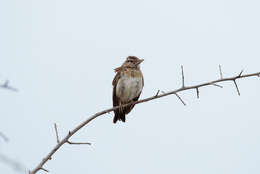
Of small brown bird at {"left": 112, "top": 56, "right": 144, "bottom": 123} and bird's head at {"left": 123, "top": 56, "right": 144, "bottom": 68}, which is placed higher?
bird's head at {"left": 123, "top": 56, "right": 144, "bottom": 68}

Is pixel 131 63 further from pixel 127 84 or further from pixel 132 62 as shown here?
pixel 127 84

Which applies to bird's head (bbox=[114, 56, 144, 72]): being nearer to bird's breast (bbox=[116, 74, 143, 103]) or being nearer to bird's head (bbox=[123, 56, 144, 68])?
bird's head (bbox=[123, 56, 144, 68])

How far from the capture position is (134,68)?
925 centimetres

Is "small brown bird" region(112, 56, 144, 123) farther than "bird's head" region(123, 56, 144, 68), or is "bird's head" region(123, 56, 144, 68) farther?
"bird's head" region(123, 56, 144, 68)

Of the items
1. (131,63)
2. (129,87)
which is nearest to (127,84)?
(129,87)

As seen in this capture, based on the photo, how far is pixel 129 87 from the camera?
8.95m

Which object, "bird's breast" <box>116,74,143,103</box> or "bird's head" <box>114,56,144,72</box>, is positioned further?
"bird's head" <box>114,56,144,72</box>

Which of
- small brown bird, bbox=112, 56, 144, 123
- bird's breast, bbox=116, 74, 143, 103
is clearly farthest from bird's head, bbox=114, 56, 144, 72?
bird's breast, bbox=116, 74, 143, 103

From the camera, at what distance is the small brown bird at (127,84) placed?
8.98 meters

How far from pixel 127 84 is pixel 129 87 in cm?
8

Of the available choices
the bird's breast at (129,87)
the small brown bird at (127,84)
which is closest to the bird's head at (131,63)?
the small brown bird at (127,84)

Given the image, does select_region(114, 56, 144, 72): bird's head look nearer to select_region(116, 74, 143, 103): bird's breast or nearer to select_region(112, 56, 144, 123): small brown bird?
select_region(112, 56, 144, 123): small brown bird

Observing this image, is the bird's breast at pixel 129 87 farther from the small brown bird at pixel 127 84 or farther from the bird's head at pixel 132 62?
the bird's head at pixel 132 62

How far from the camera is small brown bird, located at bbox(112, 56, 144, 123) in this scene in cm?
898
